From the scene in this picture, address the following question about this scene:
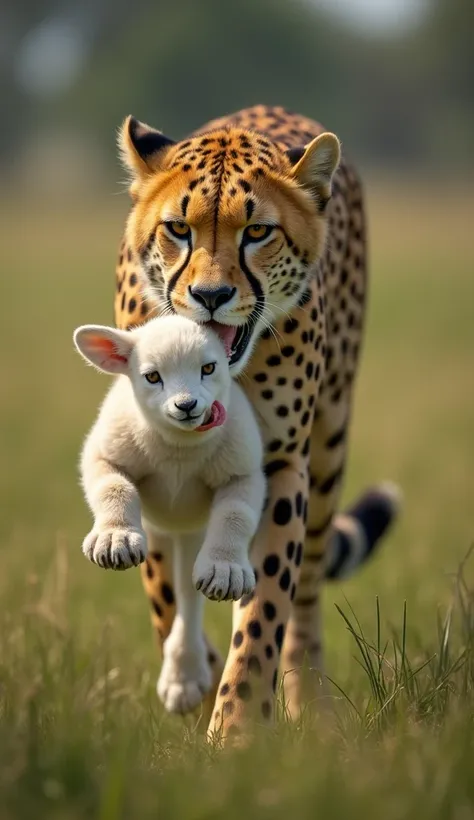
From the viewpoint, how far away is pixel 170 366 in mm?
4207

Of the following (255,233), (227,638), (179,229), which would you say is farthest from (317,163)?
(227,638)

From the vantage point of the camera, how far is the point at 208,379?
4.24 meters

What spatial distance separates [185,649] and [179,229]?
1.30 m

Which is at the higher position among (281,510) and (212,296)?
(212,296)

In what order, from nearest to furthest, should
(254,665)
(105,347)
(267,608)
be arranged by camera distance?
(105,347) → (254,665) → (267,608)

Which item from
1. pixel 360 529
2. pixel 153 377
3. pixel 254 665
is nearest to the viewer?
pixel 153 377

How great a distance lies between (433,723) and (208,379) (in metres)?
1.01

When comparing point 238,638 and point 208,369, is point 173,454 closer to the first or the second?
point 208,369

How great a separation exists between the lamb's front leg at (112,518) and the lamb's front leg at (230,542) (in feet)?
0.57

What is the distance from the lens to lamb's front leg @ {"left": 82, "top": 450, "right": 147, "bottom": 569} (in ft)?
13.3

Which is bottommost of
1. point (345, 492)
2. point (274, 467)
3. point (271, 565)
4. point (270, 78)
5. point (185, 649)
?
point (345, 492)

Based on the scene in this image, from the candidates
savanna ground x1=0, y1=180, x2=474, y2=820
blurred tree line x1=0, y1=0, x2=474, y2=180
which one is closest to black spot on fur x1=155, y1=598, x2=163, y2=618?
savanna ground x1=0, y1=180, x2=474, y2=820

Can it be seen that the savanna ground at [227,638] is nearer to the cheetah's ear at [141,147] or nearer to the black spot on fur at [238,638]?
the black spot on fur at [238,638]

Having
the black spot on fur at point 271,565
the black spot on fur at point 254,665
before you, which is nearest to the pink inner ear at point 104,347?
the black spot on fur at point 271,565
